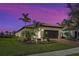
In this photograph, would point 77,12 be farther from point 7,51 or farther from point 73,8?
point 7,51

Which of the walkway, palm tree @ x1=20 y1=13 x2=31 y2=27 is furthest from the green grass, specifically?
palm tree @ x1=20 y1=13 x2=31 y2=27

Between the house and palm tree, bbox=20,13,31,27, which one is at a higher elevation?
palm tree, bbox=20,13,31,27

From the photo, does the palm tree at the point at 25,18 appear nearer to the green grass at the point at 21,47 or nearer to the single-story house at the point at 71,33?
the green grass at the point at 21,47

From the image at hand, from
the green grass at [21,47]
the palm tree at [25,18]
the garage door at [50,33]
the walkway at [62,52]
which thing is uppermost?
the palm tree at [25,18]

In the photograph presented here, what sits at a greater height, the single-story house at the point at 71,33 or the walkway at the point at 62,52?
the single-story house at the point at 71,33

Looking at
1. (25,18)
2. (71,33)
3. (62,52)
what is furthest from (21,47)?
(71,33)

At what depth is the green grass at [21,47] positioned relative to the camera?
14438mm

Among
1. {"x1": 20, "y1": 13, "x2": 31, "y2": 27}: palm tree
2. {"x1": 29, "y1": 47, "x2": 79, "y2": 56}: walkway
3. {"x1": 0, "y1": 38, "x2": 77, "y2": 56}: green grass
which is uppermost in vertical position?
{"x1": 20, "y1": 13, "x2": 31, "y2": 27}: palm tree

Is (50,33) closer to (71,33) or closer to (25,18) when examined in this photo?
(71,33)

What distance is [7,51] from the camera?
569 inches

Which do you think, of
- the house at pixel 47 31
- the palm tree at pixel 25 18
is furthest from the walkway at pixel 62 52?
the palm tree at pixel 25 18

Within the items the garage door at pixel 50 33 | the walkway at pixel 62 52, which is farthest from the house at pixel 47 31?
the walkway at pixel 62 52

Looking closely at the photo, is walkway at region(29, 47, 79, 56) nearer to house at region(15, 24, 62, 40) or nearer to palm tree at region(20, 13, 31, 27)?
house at region(15, 24, 62, 40)

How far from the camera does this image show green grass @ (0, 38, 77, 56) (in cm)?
1444
